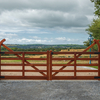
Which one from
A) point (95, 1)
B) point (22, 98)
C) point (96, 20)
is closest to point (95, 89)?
point (22, 98)

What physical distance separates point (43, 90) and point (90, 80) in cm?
281

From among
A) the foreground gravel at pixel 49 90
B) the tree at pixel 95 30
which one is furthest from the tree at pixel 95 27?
the foreground gravel at pixel 49 90

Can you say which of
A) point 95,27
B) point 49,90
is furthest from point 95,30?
point 49,90

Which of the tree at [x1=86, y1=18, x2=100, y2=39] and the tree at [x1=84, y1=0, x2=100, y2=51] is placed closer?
the tree at [x1=84, y1=0, x2=100, y2=51]

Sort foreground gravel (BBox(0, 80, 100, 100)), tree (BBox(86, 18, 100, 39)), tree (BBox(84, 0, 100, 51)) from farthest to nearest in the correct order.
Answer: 1. tree (BBox(86, 18, 100, 39))
2. tree (BBox(84, 0, 100, 51))
3. foreground gravel (BBox(0, 80, 100, 100))

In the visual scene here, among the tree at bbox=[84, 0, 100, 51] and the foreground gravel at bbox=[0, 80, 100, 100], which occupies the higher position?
the tree at bbox=[84, 0, 100, 51]

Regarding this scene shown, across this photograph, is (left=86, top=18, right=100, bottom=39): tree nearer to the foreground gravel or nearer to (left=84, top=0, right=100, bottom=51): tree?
(left=84, top=0, right=100, bottom=51): tree

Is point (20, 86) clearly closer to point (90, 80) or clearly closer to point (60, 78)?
point (60, 78)

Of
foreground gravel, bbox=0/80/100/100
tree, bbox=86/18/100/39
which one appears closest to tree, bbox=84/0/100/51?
tree, bbox=86/18/100/39

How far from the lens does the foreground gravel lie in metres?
4.77

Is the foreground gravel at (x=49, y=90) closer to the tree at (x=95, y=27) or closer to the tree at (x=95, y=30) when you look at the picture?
the tree at (x=95, y=27)

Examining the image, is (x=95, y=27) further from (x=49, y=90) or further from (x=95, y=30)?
(x=49, y=90)

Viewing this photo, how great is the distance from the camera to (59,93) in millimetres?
5172

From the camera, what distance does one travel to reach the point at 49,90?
18.1 feet
